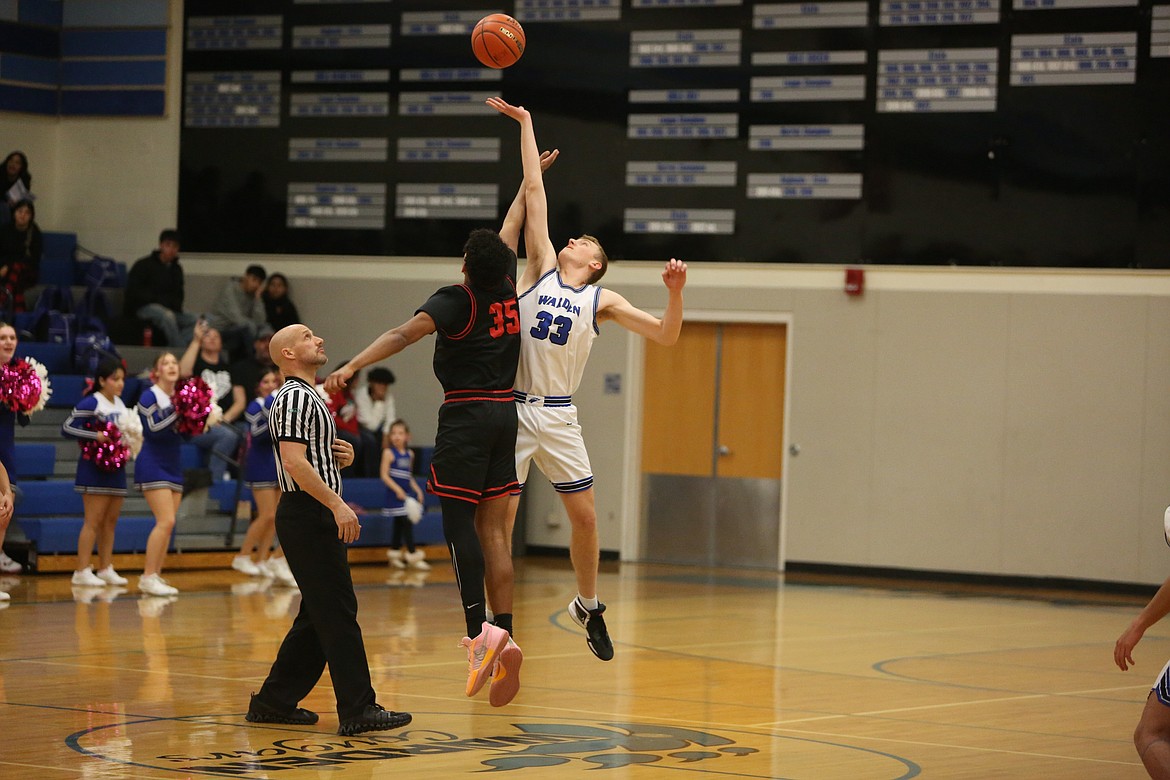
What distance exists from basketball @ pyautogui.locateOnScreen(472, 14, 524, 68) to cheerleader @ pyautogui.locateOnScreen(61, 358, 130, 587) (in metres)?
5.14

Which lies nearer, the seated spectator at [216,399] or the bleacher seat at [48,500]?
the bleacher seat at [48,500]

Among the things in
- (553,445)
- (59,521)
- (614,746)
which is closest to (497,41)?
(553,445)

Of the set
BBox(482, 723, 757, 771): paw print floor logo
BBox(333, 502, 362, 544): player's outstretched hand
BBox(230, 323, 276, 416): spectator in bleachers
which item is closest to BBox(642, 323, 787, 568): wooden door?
BBox(230, 323, 276, 416): spectator in bleachers

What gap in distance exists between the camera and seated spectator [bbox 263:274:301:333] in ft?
59.1

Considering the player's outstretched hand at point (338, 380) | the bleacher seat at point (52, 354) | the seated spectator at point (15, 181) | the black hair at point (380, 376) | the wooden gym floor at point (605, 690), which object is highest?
the seated spectator at point (15, 181)

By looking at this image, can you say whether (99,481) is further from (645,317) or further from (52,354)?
(645,317)

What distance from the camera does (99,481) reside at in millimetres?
11734

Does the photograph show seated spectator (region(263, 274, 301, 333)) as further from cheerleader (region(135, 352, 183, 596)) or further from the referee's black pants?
the referee's black pants

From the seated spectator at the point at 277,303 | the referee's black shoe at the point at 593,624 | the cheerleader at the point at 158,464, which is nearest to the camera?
the referee's black shoe at the point at 593,624

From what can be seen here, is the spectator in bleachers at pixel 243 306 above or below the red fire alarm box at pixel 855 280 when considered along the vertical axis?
below

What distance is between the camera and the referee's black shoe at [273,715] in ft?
21.5

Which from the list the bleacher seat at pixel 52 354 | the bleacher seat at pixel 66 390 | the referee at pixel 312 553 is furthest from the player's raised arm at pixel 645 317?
the bleacher seat at pixel 52 354

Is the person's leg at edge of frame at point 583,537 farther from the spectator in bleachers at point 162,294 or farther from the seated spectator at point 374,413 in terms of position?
the spectator in bleachers at point 162,294

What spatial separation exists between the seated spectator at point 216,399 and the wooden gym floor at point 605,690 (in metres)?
1.67
